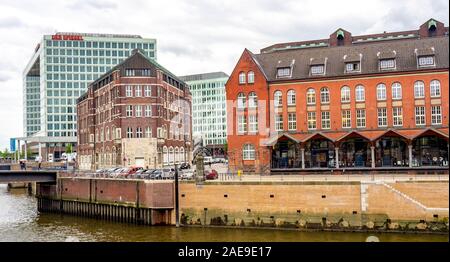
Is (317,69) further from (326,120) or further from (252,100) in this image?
(252,100)

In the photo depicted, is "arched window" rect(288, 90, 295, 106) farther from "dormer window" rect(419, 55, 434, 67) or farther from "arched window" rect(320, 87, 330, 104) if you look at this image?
"dormer window" rect(419, 55, 434, 67)

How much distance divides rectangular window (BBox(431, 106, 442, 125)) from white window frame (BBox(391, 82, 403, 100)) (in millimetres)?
3815

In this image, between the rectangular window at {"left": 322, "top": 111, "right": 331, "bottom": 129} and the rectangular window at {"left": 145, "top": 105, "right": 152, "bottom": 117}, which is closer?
the rectangular window at {"left": 322, "top": 111, "right": 331, "bottom": 129}

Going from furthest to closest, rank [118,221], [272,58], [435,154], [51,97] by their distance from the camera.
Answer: [51,97] → [272,58] → [435,154] → [118,221]

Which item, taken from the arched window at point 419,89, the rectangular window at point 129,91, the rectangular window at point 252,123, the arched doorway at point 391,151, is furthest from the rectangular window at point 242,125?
the rectangular window at point 129,91

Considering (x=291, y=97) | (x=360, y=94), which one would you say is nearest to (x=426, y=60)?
(x=360, y=94)

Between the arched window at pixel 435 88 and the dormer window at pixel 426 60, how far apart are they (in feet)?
6.91

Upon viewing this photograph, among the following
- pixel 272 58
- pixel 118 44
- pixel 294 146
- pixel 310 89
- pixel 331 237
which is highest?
pixel 118 44

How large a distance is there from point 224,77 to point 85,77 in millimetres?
51147

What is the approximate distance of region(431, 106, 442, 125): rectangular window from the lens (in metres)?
56.3

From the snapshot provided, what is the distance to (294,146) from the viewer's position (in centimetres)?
6138

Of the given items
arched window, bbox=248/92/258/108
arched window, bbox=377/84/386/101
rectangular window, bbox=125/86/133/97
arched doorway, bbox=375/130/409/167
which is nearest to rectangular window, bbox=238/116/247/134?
arched window, bbox=248/92/258/108

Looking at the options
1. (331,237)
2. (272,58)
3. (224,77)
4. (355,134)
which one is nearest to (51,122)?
(224,77)
